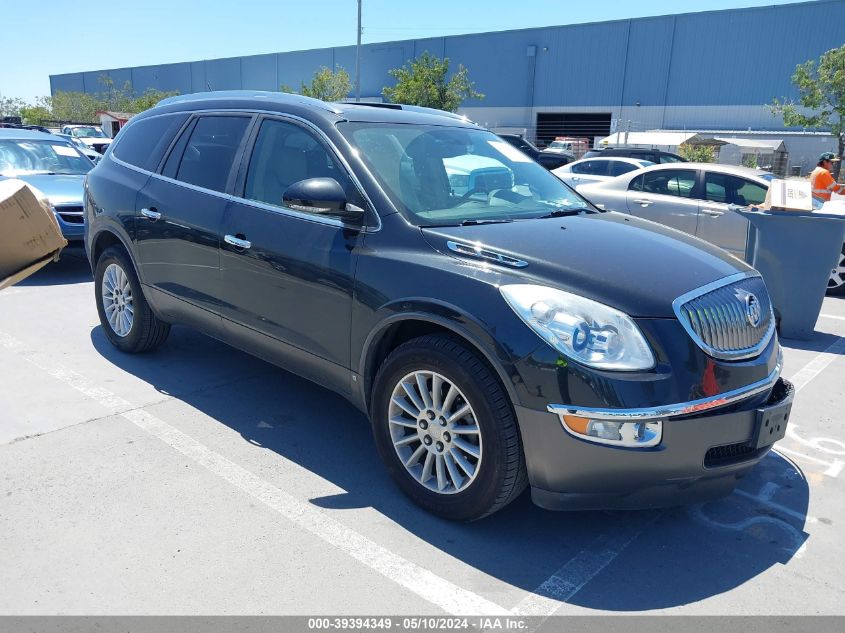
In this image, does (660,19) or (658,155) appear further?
(660,19)

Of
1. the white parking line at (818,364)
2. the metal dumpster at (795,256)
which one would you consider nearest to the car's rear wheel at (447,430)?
the white parking line at (818,364)

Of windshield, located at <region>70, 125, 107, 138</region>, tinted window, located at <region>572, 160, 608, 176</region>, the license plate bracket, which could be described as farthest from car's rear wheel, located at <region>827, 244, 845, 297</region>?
windshield, located at <region>70, 125, 107, 138</region>

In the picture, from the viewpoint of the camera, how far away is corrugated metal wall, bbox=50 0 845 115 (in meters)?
36.0

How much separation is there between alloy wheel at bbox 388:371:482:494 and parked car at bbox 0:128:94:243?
6429mm

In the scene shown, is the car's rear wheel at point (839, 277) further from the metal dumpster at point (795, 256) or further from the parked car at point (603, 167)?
the parked car at point (603, 167)

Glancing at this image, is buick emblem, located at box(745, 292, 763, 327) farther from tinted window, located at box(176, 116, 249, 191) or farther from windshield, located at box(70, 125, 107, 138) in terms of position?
windshield, located at box(70, 125, 107, 138)

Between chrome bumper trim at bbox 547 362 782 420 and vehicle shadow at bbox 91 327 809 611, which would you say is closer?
chrome bumper trim at bbox 547 362 782 420

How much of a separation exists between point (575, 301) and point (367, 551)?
4.55ft

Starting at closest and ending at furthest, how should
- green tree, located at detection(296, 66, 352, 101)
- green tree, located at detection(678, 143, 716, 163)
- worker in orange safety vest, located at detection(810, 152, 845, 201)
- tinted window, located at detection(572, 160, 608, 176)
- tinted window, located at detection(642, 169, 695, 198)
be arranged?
tinted window, located at detection(642, 169, 695, 198) < worker in orange safety vest, located at detection(810, 152, 845, 201) < tinted window, located at detection(572, 160, 608, 176) < green tree, located at detection(678, 143, 716, 163) < green tree, located at detection(296, 66, 352, 101)

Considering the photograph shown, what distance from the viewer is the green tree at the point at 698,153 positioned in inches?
1131

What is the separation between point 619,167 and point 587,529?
10793mm

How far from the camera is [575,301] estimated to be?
9.11ft
